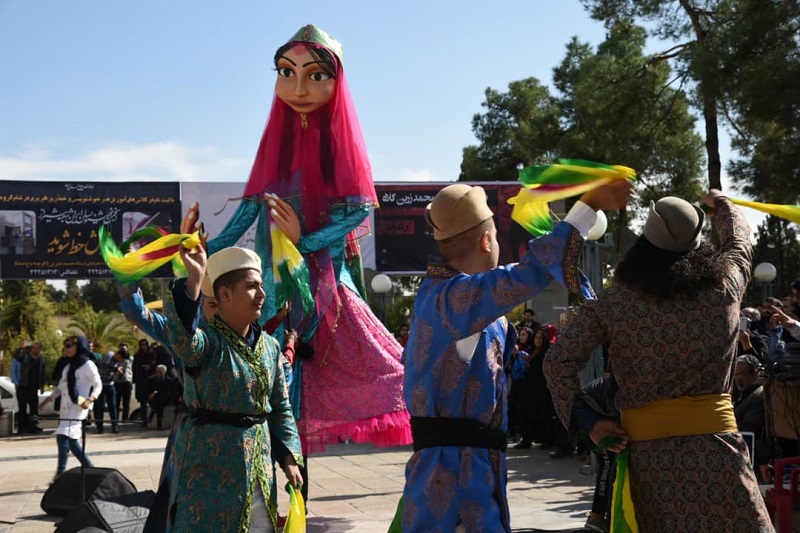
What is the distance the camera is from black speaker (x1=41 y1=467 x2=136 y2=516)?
7.03 meters

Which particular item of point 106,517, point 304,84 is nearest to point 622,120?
point 304,84

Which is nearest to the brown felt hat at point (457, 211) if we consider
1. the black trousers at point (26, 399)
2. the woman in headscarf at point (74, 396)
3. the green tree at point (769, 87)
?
the woman in headscarf at point (74, 396)

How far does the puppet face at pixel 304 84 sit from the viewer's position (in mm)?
6395

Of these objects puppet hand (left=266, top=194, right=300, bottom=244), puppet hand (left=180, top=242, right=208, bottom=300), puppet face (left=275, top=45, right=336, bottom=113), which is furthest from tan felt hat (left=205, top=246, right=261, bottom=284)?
puppet face (left=275, top=45, right=336, bottom=113)

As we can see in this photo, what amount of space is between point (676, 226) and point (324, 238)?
10.3 ft

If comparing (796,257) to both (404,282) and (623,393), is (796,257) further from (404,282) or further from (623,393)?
(623,393)

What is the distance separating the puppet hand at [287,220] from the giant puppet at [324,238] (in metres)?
0.02

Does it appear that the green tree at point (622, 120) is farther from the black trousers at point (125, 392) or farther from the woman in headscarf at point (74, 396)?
the woman in headscarf at point (74, 396)

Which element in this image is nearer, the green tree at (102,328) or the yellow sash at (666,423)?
the yellow sash at (666,423)

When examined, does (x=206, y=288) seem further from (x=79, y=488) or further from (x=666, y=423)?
(x=79, y=488)

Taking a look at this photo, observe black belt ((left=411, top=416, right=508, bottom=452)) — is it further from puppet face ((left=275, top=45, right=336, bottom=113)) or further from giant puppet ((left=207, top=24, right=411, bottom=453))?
puppet face ((left=275, top=45, right=336, bottom=113))

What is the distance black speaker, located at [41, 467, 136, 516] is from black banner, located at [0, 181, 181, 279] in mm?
11017

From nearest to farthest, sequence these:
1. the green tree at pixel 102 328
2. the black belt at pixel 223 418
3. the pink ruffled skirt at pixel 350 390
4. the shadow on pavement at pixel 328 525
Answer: the black belt at pixel 223 418 < the pink ruffled skirt at pixel 350 390 < the shadow on pavement at pixel 328 525 < the green tree at pixel 102 328

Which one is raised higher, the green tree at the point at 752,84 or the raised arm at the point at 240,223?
the green tree at the point at 752,84
